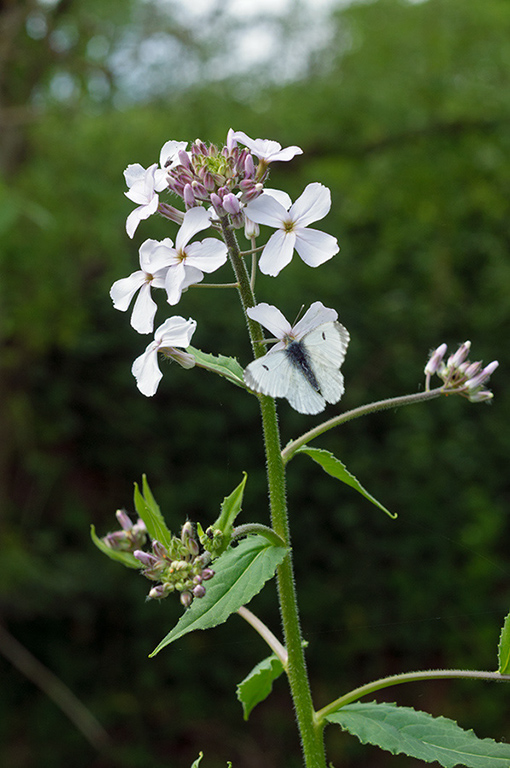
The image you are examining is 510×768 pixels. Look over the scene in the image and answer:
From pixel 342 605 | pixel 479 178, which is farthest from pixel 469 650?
pixel 479 178

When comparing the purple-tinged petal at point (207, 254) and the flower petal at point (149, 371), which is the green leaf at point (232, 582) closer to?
the flower petal at point (149, 371)

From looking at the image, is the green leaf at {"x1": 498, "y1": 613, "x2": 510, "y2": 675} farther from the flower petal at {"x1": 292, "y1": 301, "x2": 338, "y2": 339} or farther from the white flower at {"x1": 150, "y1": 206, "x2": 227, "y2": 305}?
the white flower at {"x1": 150, "y1": 206, "x2": 227, "y2": 305}

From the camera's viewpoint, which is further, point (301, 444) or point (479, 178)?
point (479, 178)

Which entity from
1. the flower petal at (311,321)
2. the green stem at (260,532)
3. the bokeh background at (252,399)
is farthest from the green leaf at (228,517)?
the bokeh background at (252,399)

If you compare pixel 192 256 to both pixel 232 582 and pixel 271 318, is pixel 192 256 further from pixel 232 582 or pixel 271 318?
pixel 232 582

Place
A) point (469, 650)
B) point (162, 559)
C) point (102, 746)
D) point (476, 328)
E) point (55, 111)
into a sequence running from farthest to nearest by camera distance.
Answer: point (476, 328)
point (469, 650)
point (102, 746)
point (55, 111)
point (162, 559)

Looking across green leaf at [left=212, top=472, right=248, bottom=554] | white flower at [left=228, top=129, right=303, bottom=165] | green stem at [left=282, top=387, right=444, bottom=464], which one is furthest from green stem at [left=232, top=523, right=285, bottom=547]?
white flower at [left=228, top=129, right=303, bottom=165]

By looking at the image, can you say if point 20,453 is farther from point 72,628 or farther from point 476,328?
point 476,328

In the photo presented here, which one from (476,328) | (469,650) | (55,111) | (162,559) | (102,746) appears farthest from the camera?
(476,328)

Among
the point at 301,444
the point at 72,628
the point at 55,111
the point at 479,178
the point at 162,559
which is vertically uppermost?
the point at 55,111
